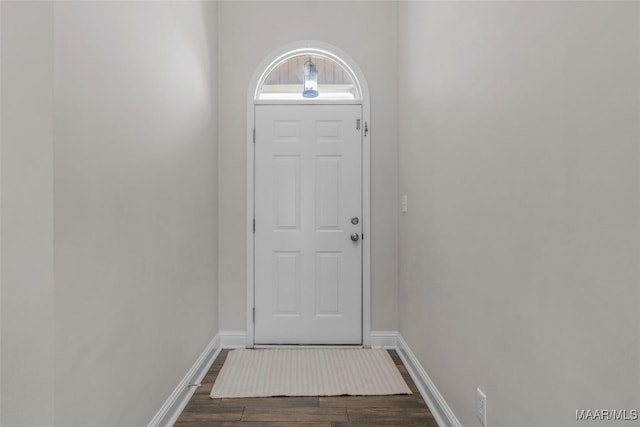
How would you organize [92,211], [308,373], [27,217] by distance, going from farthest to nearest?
[308,373]
[92,211]
[27,217]

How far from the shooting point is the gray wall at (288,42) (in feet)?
10.2

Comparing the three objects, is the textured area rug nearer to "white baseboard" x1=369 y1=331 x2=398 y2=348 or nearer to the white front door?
"white baseboard" x1=369 y1=331 x2=398 y2=348

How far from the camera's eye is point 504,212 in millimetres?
1370

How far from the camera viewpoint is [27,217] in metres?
1.09

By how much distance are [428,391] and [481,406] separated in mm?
A: 726

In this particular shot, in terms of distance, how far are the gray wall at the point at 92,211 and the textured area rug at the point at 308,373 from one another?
1.55 ft

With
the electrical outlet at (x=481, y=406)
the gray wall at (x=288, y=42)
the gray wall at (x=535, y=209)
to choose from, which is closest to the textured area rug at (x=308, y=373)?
the gray wall at (x=288, y=42)

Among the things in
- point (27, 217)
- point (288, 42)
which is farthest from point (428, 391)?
point (288, 42)

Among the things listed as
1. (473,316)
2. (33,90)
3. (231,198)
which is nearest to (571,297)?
(473,316)

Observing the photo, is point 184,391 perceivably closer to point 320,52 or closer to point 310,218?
point 310,218

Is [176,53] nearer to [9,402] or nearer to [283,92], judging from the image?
[283,92]

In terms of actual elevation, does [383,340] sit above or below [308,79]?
below
